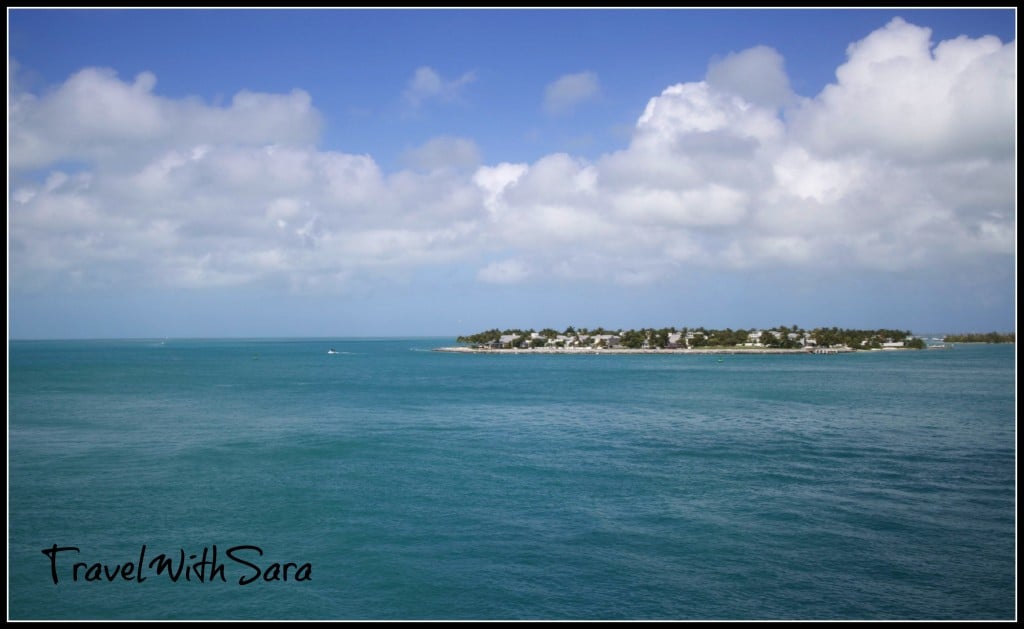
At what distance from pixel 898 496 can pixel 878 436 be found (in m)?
10.5

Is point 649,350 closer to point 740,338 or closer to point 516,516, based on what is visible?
point 740,338

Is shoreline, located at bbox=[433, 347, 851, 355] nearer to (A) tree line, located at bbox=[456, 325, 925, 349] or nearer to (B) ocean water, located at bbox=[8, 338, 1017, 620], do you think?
(A) tree line, located at bbox=[456, 325, 925, 349]

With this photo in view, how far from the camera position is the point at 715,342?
125 metres

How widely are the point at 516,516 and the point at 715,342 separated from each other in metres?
117

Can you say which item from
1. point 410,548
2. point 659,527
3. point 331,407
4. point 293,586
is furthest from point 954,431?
point 331,407

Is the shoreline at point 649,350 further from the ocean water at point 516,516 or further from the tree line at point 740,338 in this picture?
the ocean water at point 516,516

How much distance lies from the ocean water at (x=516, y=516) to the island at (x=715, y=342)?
89.5 meters

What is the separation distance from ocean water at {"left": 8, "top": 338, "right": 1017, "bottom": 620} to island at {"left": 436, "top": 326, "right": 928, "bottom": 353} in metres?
89.5

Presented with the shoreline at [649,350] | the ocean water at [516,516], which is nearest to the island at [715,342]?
the shoreline at [649,350]

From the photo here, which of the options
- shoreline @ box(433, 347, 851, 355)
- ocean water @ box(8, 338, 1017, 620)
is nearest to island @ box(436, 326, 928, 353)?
shoreline @ box(433, 347, 851, 355)

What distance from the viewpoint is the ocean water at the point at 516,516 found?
11.1 m

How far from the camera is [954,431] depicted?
1060 inches

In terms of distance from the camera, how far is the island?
119 metres

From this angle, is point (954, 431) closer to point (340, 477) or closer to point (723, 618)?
point (723, 618)
